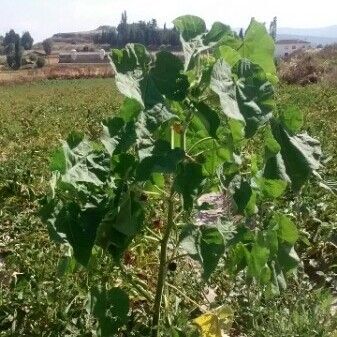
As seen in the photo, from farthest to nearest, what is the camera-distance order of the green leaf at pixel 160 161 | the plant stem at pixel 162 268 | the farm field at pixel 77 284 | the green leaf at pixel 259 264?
1. the farm field at pixel 77 284
2. the plant stem at pixel 162 268
3. the green leaf at pixel 259 264
4. the green leaf at pixel 160 161

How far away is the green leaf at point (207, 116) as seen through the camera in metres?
1.61

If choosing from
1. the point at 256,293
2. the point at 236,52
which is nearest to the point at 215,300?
the point at 256,293

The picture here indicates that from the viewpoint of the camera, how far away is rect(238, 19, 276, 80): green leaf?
65.1 inches

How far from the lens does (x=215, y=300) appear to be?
8.87ft

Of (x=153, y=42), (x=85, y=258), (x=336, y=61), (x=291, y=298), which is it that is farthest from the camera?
(x=153, y=42)

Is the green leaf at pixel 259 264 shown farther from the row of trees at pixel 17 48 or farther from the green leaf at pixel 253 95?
the row of trees at pixel 17 48

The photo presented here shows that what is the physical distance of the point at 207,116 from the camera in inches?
63.5

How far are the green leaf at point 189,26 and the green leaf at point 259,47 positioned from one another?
126 mm

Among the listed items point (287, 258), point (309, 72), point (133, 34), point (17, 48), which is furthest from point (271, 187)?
point (133, 34)

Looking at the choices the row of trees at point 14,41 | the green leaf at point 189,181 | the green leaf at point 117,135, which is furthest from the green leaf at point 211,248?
the row of trees at point 14,41

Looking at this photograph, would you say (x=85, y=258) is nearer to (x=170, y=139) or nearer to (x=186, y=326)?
(x=170, y=139)

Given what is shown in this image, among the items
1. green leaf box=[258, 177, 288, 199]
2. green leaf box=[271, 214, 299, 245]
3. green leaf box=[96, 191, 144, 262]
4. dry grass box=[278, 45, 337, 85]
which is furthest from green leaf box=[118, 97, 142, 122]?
dry grass box=[278, 45, 337, 85]

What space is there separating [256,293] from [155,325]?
62 cm

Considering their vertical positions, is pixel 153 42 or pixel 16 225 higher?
pixel 16 225
